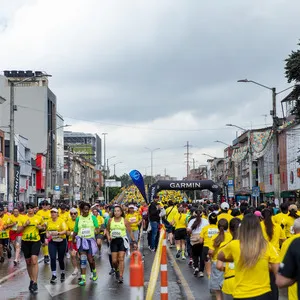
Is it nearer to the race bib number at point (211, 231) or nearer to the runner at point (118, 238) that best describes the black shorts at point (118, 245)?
the runner at point (118, 238)

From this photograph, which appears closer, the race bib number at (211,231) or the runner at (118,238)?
the race bib number at (211,231)

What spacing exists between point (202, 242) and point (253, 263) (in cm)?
730

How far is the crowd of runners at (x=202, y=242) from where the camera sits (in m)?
6.61

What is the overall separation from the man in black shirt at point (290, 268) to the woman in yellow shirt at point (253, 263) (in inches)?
64.0

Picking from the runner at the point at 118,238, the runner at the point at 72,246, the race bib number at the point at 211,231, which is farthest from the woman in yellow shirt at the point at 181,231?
the race bib number at the point at 211,231

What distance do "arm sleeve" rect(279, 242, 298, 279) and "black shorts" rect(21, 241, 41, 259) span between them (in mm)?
9405

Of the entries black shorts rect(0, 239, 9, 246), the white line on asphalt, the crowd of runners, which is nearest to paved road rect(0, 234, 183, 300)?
the white line on asphalt

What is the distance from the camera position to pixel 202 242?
13.8m

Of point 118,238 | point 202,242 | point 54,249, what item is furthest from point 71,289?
point 202,242

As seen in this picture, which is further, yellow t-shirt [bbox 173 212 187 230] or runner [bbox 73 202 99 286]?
yellow t-shirt [bbox 173 212 187 230]

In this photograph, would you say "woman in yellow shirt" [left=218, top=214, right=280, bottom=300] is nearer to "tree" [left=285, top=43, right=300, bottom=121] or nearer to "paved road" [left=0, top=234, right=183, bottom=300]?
"paved road" [left=0, top=234, right=183, bottom=300]

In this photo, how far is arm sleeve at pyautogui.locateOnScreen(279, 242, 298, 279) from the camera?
488cm

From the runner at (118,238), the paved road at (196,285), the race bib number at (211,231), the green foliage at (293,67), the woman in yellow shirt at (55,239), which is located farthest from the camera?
the green foliage at (293,67)

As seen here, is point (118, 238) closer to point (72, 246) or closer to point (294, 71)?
point (72, 246)
